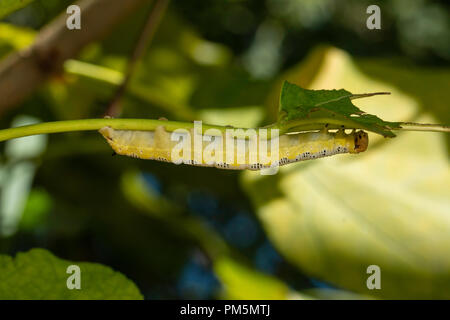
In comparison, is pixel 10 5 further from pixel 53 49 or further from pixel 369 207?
pixel 369 207

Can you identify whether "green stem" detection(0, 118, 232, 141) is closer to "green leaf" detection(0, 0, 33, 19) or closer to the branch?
"green leaf" detection(0, 0, 33, 19)

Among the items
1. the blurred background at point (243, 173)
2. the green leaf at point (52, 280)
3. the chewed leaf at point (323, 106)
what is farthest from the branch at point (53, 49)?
the chewed leaf at point (323, 106)

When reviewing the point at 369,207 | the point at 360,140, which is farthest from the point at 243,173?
the point at 360,140

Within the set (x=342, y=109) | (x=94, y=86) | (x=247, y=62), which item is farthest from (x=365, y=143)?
(x=247, y=62)

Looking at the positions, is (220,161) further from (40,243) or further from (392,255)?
(40,243)

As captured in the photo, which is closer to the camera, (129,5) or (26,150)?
(129,5)
